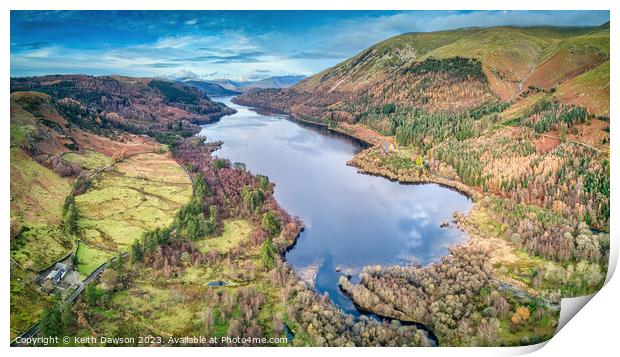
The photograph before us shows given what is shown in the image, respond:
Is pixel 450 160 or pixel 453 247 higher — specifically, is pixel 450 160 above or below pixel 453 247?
above

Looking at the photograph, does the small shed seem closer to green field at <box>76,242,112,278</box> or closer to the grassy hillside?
the grassy hillside

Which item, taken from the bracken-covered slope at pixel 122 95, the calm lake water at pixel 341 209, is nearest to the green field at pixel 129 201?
the bracken-covered slope at pixel 122 95

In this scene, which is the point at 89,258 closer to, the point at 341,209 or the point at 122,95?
the point at 341,209

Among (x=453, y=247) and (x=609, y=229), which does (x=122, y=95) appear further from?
(x=609, y=229)

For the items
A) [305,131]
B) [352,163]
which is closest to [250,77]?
[352,163]

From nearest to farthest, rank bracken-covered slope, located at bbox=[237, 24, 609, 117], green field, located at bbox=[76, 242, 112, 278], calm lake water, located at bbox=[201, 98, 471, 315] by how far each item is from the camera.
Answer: green field, located at bbox=[76, 242, 112, 278] → calm lake water, located at bbox=[201, 98, 471, 315] → bracken-covered slope, located at bbox=[237, 24, 609, 117]

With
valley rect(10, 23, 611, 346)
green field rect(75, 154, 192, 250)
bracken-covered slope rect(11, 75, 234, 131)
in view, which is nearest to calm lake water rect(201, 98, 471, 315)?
valley rect(10, 23, 611, 346)
